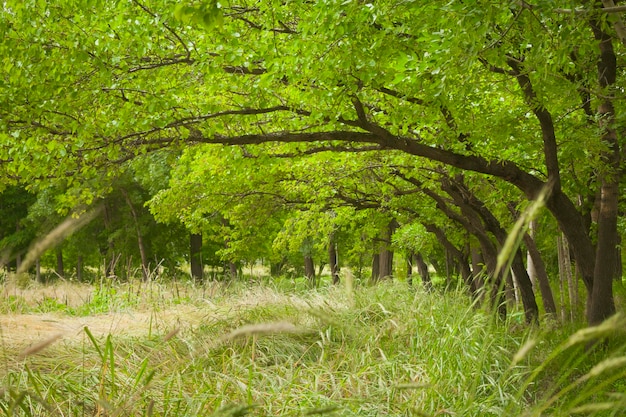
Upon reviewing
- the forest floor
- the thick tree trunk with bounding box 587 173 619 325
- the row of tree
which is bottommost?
the forest floor

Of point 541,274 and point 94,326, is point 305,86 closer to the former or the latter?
point 94,326

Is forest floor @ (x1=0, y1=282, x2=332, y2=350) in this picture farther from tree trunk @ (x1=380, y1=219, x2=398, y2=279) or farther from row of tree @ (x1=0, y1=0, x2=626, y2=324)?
tree trunk @ (x1=380, y1=219, x2=398, y2=279)

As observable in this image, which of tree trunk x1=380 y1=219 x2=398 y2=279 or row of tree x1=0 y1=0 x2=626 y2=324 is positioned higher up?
row of tree x1=0 y1=0 x2=626 y2=324

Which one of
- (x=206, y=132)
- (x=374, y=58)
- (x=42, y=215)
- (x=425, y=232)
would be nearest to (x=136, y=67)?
(x=206, y=132)

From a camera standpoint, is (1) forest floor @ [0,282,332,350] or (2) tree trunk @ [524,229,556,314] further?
(2) tree trunk @ [524,229,556,314]

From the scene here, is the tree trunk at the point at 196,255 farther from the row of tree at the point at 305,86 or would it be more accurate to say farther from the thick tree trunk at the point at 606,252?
the thick tree trunk at the point at 606,252

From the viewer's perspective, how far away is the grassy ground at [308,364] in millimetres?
4738

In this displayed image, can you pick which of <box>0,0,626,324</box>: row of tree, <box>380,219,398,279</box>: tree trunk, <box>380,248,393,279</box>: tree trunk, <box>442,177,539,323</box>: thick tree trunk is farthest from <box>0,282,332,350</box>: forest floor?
<box>380,248,393,279</box>: tree trunk

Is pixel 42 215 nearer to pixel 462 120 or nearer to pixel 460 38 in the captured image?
pixel 462 120

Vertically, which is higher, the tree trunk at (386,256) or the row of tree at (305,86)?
the row of tree at (305,86)

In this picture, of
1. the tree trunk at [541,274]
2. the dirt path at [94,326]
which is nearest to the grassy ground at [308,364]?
the dirt path at [94,326]

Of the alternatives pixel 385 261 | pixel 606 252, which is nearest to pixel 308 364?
pixel 606 252

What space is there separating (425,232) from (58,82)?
1407cm

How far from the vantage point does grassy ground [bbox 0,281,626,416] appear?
4.74 metres
